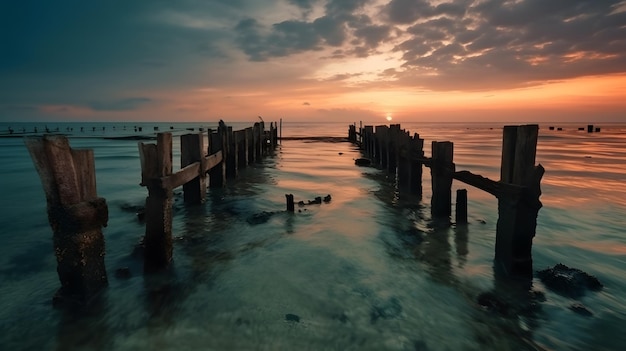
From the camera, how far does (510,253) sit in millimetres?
4980

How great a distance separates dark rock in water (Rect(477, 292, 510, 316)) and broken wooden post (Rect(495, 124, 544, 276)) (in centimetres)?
67

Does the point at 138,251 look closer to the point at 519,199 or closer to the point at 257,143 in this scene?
the point at 519,199

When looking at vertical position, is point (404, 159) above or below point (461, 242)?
above

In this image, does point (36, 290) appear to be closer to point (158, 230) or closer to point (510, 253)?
point (158, 230)

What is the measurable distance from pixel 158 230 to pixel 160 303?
1.07 m

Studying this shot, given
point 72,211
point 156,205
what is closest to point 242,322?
point 156,205

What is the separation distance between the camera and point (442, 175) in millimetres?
7676

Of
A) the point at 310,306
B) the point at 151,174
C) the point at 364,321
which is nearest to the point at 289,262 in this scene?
the point at 310,306

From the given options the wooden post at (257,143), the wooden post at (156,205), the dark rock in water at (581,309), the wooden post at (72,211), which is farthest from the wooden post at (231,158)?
the dark rock in water at (581,309)

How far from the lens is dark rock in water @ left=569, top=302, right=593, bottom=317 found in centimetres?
421

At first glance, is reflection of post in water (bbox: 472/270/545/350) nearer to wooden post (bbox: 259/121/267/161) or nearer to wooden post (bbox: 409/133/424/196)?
wooden post (bbox: 409/133/424/196)

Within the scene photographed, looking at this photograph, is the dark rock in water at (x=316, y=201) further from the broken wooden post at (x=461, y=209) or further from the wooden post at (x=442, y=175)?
the broken wooden post at (x=461, y=209)

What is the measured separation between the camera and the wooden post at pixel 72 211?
3643mm

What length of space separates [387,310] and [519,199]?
7.44ft
